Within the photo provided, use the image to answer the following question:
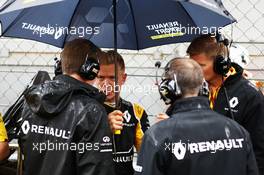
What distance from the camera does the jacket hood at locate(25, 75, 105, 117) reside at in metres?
2.39

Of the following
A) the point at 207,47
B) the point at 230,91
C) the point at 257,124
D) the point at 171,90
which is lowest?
the point at 257,124

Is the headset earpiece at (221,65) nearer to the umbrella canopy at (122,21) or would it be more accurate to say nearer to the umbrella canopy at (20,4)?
the umbrella canopy at (122,21)

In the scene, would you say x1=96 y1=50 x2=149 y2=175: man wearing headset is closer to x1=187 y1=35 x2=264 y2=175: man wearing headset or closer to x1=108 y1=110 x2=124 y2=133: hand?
x1=108 y1=110 x2=124 y2=133: hand

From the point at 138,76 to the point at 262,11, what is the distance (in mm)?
1234

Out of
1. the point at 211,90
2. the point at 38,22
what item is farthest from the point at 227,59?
the point at 38,22

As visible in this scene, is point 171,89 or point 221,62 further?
point 221,62

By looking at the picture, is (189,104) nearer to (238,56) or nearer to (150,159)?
(150,159)

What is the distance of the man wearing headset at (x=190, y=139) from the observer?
2115 millimetres

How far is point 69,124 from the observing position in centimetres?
238
